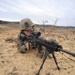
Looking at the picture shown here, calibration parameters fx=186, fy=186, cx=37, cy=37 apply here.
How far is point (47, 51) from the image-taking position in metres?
4.71

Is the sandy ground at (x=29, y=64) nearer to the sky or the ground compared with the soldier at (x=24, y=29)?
nearer to the ground

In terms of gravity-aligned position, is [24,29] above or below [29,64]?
above

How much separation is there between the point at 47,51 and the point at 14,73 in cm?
115

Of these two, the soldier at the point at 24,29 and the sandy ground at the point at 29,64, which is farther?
the soldier at the point at 24,29

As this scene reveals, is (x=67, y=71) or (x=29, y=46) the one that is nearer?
(x=67, y=71)

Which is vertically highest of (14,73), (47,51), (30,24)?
(30,24)

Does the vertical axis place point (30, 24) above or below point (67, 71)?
above

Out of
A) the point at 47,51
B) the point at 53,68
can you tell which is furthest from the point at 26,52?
the point at 47,51

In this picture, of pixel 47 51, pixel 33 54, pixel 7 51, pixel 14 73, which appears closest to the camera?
pixel 47 51

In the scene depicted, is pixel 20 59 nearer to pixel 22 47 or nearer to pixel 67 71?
pixel 22 47

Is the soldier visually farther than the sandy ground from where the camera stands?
Yes

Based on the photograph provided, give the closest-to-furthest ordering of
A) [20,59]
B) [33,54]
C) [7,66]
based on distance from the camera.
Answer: [7,66] → [20,59] → [33,54]

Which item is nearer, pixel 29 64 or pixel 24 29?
pixel 29 64

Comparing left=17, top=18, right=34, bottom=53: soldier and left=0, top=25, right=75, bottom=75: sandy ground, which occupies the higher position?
left=17, top=18, right=34, bottom=53: soldier
